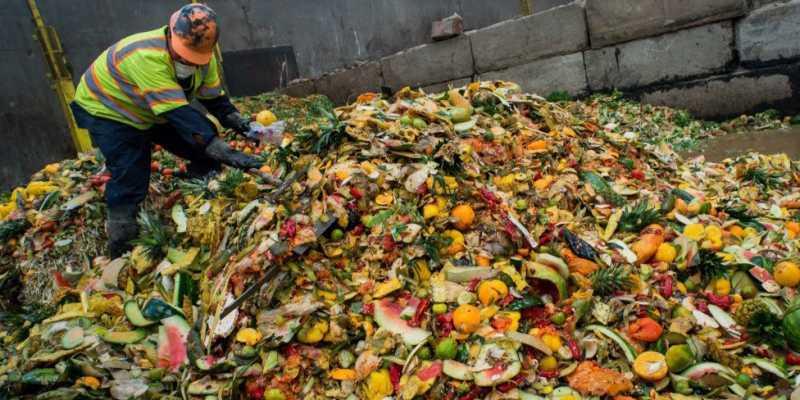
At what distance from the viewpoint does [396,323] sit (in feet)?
8.83

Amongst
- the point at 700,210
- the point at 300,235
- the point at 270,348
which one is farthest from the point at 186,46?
the point at 700,210

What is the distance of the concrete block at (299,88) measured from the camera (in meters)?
11.5

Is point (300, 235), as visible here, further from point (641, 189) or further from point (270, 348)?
point (641, 189)

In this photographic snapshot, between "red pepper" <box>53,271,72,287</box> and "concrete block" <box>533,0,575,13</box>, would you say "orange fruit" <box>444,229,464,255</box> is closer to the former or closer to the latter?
"red pepper" <box>53,271,72,287</box>

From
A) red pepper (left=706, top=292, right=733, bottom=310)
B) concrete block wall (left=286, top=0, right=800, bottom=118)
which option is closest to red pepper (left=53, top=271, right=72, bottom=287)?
red pepper (left=706, top=292, right=733, bottom=310)

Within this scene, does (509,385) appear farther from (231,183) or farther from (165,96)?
(165,96)

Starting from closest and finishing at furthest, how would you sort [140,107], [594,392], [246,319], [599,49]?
[594,392], [246,319], [140,107], [599,49]

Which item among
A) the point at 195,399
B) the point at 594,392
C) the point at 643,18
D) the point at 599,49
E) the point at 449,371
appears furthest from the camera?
the point at 599,49

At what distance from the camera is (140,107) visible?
400 centimetres

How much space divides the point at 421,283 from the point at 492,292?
453 mm

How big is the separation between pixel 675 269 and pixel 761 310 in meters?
0.50

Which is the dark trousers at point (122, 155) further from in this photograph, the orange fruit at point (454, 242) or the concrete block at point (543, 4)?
the concrete block at point (543, 4)

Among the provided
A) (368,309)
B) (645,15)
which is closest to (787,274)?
(368,309)

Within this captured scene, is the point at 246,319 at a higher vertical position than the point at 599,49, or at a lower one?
lower
